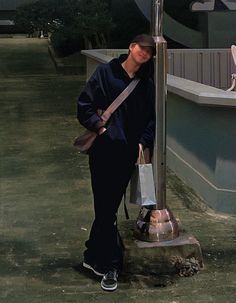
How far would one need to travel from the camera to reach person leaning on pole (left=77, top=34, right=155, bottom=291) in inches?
165

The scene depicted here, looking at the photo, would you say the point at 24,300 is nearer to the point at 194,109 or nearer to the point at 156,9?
the point at 156,9

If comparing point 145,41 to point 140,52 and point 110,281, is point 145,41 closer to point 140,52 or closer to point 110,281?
point 140,52

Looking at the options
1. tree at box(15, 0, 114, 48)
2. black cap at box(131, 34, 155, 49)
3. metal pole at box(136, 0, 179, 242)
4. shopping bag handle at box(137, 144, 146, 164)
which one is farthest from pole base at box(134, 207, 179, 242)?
tree at box(15, 0, 114, 48)

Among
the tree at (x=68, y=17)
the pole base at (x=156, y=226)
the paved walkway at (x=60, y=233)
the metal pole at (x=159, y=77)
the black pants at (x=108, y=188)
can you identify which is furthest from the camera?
the tree at (x=68, y=17)

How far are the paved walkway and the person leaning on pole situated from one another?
1.12 feet

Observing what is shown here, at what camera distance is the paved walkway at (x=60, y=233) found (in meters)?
4.37

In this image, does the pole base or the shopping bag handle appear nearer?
the shopping bag handle

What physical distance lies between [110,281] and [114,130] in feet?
3.57

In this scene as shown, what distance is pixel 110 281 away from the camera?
439 centimetres

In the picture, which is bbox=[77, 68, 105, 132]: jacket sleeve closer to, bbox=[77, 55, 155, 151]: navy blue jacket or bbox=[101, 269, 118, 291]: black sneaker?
bbox=[77, 55, 155, 151]: navy blue jacket

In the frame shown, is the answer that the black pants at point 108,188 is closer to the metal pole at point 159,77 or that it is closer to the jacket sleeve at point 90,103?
the jacket sleeve at point 90,103

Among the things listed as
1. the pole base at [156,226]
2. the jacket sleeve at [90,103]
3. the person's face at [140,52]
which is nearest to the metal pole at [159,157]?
the pole base at [156,226]

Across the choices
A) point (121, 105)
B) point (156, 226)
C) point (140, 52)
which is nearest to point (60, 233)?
point (156, 226)

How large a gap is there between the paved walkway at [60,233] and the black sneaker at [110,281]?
0.04 metres
